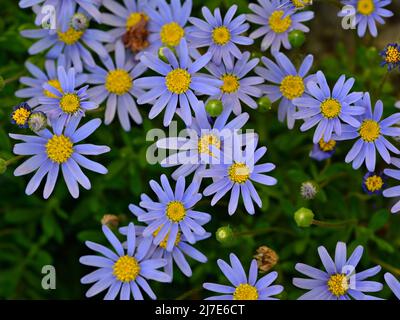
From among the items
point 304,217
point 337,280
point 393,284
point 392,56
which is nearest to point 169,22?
point 392,56

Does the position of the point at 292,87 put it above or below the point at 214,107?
above

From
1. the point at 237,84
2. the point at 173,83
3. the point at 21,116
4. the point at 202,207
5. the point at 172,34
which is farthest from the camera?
the point at 202,207

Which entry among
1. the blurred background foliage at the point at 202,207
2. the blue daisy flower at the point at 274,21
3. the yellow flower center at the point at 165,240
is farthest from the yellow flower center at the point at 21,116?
the blue daisy flower at the point at 274,21

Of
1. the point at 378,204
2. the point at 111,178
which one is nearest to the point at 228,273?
the point at 111,178

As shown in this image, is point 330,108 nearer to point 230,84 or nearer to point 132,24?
point 230,84

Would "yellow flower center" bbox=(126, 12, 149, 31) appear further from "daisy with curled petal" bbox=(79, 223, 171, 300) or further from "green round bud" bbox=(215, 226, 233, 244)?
"green round bud" bbox=(215, 226, 233, 244)

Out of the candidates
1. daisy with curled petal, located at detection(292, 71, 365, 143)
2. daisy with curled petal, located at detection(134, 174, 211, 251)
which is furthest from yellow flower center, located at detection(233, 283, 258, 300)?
daisy with curled petal, located at detection(292, 71, 365, 143)
